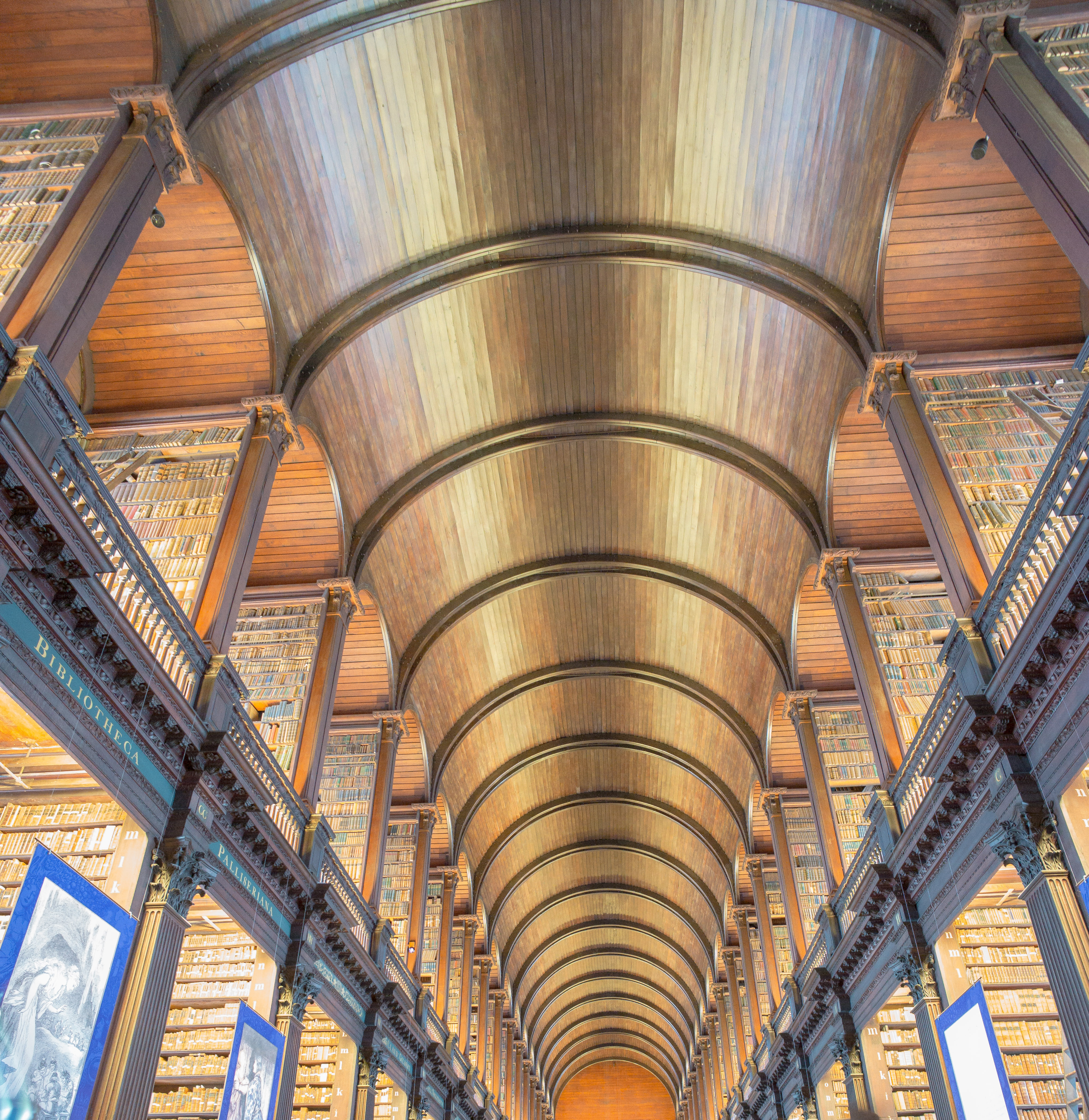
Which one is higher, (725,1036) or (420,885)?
(725,1036)

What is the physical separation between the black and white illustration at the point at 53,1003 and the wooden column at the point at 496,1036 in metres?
24.9

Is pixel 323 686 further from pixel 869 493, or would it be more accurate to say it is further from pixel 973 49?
pixel 973 49

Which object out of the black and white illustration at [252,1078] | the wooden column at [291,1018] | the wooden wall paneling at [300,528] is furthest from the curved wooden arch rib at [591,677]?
the black and white illustration at [252,1078]

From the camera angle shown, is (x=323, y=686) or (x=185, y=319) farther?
(x=323, y=686)

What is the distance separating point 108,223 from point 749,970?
23.0 metres

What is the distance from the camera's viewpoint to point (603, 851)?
31.3 metres

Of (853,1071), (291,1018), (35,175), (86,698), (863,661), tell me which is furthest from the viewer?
(853,1071)

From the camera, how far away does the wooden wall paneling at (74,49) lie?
28.9 feet

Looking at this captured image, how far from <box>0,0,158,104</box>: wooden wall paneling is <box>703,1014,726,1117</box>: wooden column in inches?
1205

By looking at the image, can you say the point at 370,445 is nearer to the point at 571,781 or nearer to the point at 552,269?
the point at 552,269

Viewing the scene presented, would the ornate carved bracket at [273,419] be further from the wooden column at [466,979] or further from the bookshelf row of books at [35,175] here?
the wooden column at [466,979]

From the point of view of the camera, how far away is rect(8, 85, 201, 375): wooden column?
7.18 meters

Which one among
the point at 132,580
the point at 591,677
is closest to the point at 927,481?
the point at 132,580

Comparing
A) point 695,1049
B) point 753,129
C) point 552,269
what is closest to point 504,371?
point 552,269
